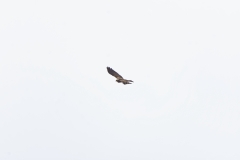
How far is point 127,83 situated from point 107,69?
3.32m

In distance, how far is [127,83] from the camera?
4994cm

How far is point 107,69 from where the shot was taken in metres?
51.6
